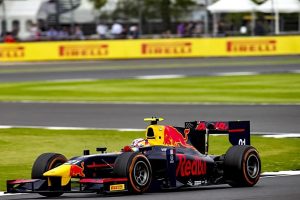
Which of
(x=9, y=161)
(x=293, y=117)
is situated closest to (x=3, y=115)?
(x=293, y=117)

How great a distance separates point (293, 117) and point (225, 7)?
36604mm

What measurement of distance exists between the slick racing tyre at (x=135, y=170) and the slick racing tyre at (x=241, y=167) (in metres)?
1.41

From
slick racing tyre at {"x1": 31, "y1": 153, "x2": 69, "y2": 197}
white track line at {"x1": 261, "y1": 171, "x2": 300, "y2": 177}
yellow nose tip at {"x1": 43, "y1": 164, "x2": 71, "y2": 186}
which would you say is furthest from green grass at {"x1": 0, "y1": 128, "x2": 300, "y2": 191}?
yellow nose tip at {"x1": 43, "y1": 164, "x2": 71, "y2": 186}

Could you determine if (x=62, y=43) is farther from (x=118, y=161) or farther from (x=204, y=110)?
(x=118, y=161)

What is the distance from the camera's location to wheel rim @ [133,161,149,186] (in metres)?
12.9

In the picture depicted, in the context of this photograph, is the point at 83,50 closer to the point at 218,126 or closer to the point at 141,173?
the point at 218,126

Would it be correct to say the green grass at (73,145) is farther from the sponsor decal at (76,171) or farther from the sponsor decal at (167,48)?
the sponsor decal at (167,48)

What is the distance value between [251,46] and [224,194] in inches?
1666

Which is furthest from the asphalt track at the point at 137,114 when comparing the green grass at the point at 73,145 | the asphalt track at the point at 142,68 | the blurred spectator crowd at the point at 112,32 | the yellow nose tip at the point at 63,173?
the blurred spectator crowd at the point at 112,32

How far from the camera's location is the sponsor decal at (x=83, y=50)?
56062 mm

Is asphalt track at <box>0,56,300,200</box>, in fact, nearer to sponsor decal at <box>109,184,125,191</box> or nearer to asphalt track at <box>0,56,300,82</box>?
asphalt track at <box>0,56,300,82</box>

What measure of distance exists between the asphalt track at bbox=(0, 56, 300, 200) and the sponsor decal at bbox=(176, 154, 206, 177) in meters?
0.25

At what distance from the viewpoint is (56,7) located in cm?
6519

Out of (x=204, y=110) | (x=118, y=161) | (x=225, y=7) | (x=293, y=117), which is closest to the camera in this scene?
(x=118, y=161)
